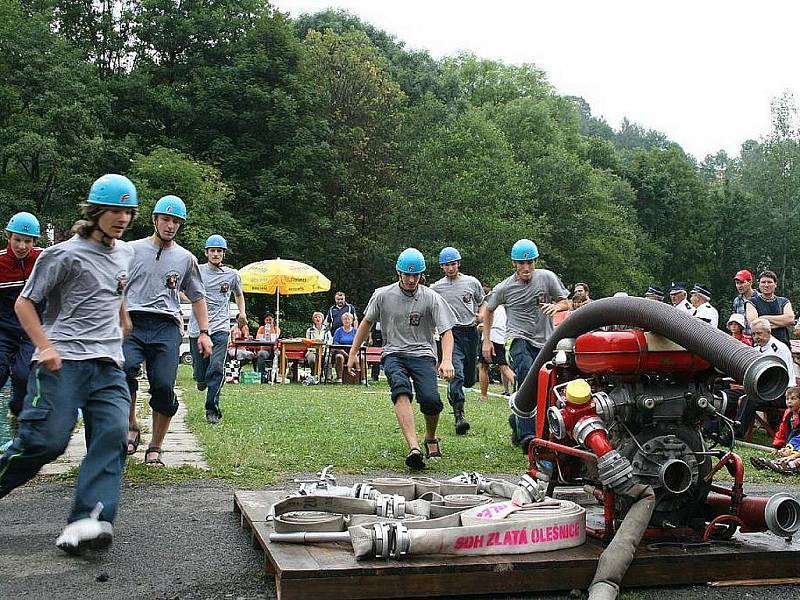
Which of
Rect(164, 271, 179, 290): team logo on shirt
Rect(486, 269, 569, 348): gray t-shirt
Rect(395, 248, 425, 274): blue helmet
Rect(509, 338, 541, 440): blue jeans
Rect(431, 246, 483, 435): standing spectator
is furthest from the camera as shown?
Rect(431, 246, 483, 435): standing spectator

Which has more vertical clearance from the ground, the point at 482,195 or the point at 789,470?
the point at 482,195

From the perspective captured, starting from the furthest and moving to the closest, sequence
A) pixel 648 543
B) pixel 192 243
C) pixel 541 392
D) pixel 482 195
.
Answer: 1. pixel 482 195
2. pixel 192 243
3. pixel 541 392
4. pixel 648 543

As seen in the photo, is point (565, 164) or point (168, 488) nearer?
point (168, 488)

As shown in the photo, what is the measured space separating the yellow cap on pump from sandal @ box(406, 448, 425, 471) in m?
3.45

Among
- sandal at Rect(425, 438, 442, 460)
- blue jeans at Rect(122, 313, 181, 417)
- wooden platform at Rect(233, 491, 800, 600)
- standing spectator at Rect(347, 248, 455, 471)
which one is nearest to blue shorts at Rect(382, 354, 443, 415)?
standing spectator at Rect(347, 248, 455, 471)

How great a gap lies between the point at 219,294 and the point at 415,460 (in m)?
5.45

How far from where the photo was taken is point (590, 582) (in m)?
4.73

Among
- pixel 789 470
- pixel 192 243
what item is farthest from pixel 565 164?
pixel 789 470

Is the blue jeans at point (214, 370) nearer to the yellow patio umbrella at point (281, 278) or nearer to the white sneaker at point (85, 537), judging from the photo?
the white sneaker at point (85, 537)

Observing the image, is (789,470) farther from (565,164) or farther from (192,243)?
(565,164)

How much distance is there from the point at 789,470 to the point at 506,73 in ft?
206

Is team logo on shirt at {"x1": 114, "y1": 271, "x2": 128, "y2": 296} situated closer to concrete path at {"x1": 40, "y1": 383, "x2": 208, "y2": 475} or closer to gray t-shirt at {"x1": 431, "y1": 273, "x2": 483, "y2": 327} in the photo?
concrete path at {"x1": 40, "y1": 383, "x2": 208, "y2": 475}

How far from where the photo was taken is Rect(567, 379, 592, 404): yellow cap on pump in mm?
5164

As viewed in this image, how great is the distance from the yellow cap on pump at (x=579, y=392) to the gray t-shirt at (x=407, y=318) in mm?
4014
